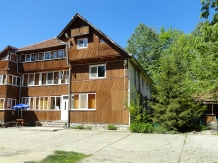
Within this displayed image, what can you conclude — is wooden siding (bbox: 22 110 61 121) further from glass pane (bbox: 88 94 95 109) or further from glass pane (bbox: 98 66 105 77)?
glass pane (bbox: 98 66 105 77)

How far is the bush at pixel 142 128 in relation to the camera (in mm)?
17823

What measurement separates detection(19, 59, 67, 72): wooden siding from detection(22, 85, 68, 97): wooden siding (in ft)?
7.16

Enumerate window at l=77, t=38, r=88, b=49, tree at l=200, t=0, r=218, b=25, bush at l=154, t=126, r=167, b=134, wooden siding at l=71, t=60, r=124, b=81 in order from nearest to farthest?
tree at l=200, t=0, r=218, b=25 → bush at l=154, t=126, r=167, b=134 → wooden siding at l=71, t=60, r=124, b=81 → window at l=77, t=38, r=88, b=49

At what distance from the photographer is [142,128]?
709 inches

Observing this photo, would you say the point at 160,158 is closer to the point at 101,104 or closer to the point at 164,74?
the point at 164,74

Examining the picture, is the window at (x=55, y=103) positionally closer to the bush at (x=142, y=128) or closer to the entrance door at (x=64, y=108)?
the entrance door at (x=64, y=108)

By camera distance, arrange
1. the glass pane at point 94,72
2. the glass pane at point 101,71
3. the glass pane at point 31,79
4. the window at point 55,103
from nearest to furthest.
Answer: the glass pane at point 101,71 → the glass pane at point 94,72 → the window at point 55,103 → the glass pane at point 31,79

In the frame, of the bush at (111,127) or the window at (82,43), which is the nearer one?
the bush at (111,127)

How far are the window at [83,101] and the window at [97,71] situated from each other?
6.56 ft

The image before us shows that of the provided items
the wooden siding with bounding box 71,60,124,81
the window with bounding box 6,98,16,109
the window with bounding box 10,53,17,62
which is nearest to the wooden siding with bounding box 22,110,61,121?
the window with bounding box 6,98,16,109

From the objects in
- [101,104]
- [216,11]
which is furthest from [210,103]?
[216,11]

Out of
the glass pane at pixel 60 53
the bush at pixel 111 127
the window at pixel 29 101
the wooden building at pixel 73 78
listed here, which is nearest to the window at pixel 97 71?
the wooden building at pixel 73 78

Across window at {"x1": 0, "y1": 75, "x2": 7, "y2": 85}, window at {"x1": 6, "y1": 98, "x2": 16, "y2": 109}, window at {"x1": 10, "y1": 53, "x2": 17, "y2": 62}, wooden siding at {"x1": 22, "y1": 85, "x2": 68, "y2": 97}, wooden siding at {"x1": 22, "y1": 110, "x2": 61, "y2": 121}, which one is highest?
window at {"x1": 10, "y1": 53, "x2": 17, "y2": 62}

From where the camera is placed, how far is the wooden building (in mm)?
20859
